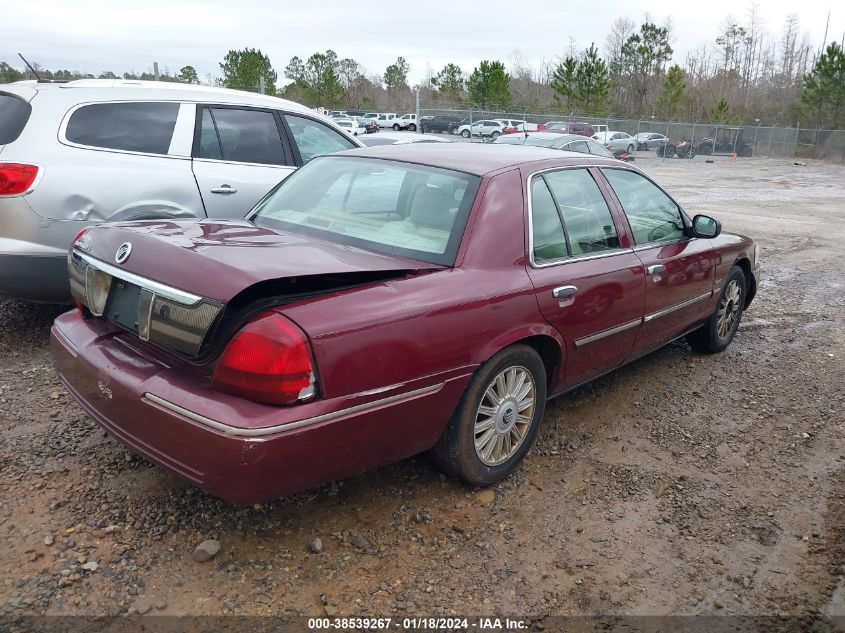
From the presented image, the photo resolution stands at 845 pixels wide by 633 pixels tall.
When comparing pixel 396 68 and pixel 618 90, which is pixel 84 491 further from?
pixel 396 68

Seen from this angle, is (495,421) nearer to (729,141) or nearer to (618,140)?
(618,140)

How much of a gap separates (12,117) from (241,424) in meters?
3.46

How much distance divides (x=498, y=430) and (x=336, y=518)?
839 mm

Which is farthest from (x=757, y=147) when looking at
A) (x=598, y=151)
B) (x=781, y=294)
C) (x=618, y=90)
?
(x=781, y=294)

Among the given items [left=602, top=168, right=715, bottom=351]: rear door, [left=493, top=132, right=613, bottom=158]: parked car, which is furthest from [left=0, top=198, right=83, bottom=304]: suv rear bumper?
[left=493, top=132, right=613, bottom=158]: parked car

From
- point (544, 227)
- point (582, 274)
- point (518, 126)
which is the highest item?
point (518, 126)

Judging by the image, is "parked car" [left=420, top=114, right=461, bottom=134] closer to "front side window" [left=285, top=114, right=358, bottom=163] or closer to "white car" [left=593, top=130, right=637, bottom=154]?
"white car" [left=593, top=130, right=637, bottom=154]

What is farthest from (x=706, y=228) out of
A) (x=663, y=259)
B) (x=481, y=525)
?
(x=481, y=525)

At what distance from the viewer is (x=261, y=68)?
141 feet

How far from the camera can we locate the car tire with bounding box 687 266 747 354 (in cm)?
517

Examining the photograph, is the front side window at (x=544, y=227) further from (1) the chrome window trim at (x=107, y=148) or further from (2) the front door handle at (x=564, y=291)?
(1) the chrome window trim at (x=107, y=148)

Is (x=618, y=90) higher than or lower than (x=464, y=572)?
higher

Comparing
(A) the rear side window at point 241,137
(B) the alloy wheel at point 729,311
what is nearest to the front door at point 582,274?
(B) the alloy wheel at point 729,311

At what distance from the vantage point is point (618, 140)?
34.4 meters
